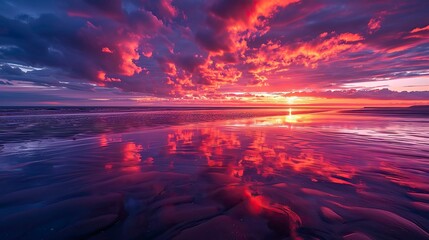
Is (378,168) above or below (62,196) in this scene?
above

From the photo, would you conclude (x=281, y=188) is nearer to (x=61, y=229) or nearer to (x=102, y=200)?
(x=102, y=200)

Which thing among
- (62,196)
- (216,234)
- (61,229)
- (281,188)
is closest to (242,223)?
(216,234)

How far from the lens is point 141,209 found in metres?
4.03

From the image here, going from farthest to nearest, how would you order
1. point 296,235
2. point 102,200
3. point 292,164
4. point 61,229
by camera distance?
point 292,164, point 102,200, point 61,229, point 296,235

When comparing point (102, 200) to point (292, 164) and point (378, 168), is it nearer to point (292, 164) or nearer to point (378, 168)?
point (292, 164)

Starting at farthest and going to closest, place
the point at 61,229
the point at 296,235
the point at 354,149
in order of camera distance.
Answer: the point at 354,149, the point at 61,229, the point at 296,235

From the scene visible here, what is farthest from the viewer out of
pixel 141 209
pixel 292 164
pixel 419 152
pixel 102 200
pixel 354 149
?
pixel 354 149

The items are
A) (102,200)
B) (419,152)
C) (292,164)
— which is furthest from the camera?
(419,152)

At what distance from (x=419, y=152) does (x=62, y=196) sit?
497 inches

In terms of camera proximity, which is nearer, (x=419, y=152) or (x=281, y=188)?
(x=281, y=188)

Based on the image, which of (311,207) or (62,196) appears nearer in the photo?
(311,207)

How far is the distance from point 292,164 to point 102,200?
5676 millimetres

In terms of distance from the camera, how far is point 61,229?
11.2ft

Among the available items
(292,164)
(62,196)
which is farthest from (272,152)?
(62,196)
